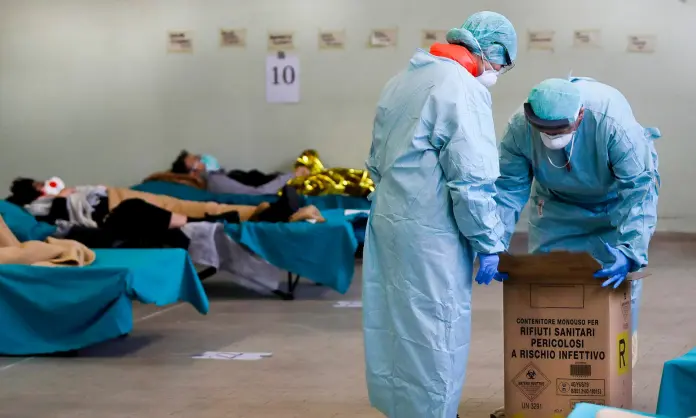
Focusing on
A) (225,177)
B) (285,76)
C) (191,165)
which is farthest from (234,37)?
(225,177)

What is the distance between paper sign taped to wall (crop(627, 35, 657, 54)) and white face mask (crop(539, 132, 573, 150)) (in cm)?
629

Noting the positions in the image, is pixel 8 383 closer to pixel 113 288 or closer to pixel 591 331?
pixel 113 288

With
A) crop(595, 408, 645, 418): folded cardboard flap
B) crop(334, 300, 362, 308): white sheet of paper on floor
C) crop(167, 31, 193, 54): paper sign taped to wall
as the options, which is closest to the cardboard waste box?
crop(595, 408, 645, 418): folded cardboard flap

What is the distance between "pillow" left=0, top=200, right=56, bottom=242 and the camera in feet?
18.6

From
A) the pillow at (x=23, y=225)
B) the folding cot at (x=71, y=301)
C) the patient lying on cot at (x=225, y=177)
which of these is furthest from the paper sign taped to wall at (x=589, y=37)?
the folding cot at (x=71, y=301)

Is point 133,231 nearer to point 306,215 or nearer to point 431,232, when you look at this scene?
point 306,215

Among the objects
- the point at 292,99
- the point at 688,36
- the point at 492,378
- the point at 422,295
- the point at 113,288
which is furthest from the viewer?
the point at 292,99

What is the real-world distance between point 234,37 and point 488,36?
682 centimetres

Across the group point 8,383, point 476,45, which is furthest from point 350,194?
point 476,45

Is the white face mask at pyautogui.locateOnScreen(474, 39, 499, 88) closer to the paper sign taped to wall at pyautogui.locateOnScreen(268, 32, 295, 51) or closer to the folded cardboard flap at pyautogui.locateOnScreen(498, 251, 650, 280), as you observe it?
the folded cardboard flap at pyautogui.locateOnScreen(498, 251, 650, 280)

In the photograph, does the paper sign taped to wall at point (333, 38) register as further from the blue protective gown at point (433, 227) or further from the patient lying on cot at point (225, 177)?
the blue protective gown at point (433, 227)

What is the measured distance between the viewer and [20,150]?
10.0 m

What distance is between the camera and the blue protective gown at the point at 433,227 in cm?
272

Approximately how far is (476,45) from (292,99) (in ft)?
21.8
